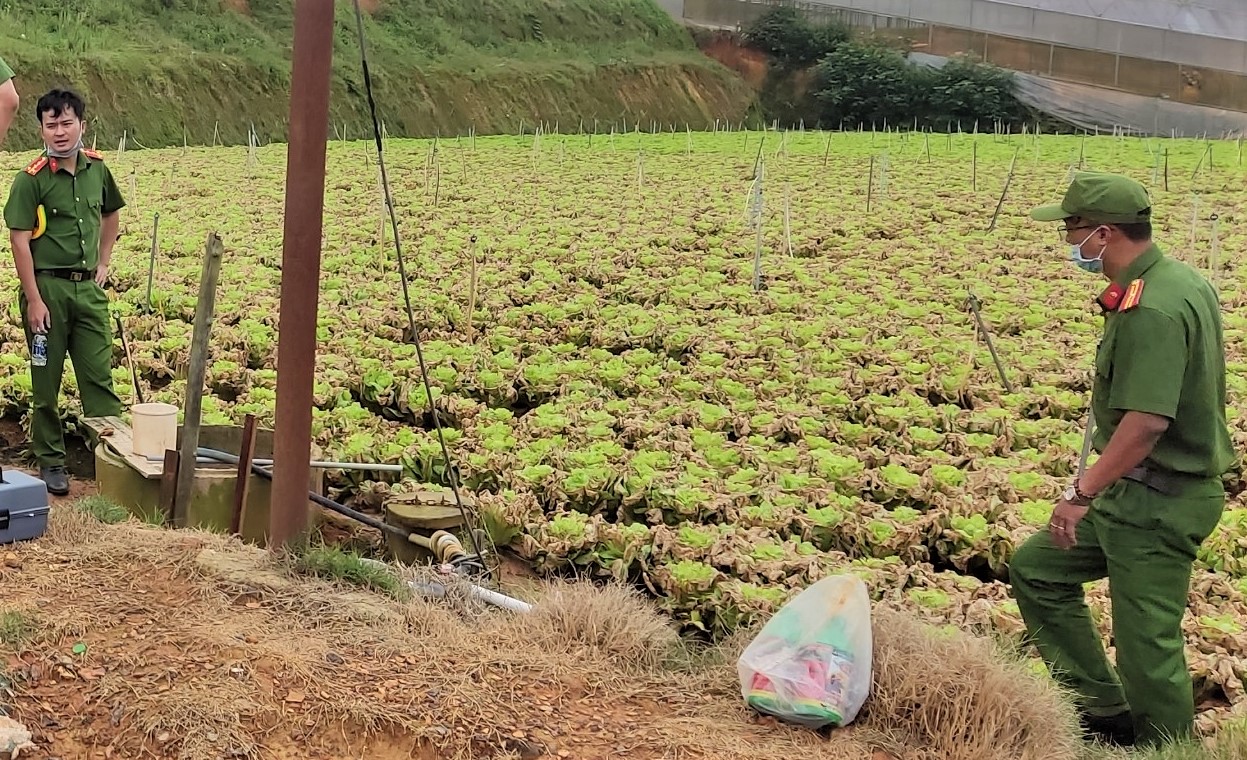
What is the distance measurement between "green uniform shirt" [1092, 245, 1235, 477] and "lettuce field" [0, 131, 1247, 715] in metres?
0.87

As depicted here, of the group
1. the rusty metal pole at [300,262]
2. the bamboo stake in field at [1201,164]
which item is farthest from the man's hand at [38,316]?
the bamboo stake in field at [1201,164]

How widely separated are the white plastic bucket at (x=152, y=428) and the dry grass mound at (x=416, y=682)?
0.91 meters

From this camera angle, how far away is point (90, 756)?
7.89ft

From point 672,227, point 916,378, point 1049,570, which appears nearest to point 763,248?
point 672,227

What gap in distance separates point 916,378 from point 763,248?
11.4ft

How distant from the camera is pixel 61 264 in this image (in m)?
4.43

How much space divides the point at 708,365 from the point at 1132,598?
340 centimetres

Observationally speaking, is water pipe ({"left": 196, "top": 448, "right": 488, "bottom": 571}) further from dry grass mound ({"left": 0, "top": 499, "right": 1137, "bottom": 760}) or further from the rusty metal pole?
dry grass mound ({"left": 0, "top": 499, "right": 1137, "bottom": 760})

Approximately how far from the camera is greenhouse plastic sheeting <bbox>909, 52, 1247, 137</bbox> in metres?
22.3

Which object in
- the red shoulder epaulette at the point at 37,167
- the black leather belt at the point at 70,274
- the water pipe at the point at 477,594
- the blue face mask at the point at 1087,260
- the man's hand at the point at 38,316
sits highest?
the red shoulder epaulette at the point at 37,167

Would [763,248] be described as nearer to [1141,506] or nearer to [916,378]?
[916,378]

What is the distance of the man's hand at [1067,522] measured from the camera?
113 inches

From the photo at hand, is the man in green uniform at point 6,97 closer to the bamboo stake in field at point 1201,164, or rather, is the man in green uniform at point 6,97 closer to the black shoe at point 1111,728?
the black shoe at point 1111,728

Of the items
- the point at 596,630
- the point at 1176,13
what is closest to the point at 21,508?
the point at 596,630
